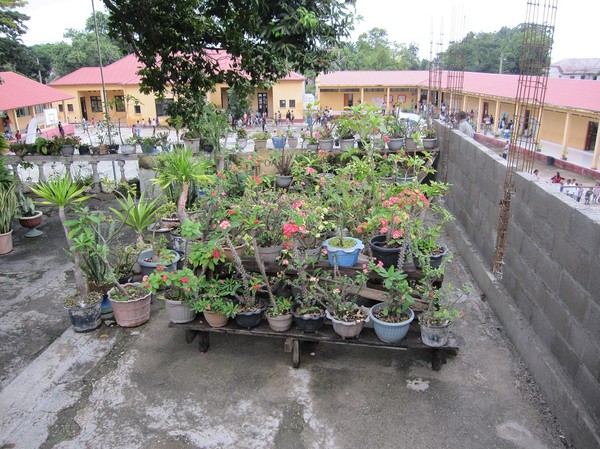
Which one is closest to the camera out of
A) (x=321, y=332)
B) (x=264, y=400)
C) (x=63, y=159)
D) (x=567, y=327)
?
(x=567, y=327)

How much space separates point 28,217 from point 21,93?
1739cm

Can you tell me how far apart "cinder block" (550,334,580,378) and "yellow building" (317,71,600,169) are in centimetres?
687

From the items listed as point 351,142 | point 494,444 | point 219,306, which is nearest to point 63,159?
point 351,142

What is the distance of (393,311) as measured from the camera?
368 centimetres

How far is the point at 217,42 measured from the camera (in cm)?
630

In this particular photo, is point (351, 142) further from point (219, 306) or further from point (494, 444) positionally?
point (494, 444)

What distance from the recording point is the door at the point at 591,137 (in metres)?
18.2

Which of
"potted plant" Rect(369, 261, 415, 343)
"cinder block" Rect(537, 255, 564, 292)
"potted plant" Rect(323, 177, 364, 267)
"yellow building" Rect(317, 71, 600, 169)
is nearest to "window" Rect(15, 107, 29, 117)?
"yellow building" Rect(317, 71, 600, 169)

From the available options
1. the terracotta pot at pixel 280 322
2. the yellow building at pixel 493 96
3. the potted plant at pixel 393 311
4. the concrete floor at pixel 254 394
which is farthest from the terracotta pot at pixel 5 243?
the yellow building at pixel 493 96

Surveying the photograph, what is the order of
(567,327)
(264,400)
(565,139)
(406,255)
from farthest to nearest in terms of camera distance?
(565,139) → (406,255) → (264,400) → (567,327)

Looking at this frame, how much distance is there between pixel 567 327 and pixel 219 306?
2.49m

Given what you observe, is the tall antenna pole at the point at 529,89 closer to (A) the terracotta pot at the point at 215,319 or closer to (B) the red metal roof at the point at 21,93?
(A) the terracotta pot at the point at 215,319

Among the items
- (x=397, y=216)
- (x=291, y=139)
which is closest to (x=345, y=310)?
(x=397, y=216)

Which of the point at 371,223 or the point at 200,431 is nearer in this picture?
the point at 200,431
